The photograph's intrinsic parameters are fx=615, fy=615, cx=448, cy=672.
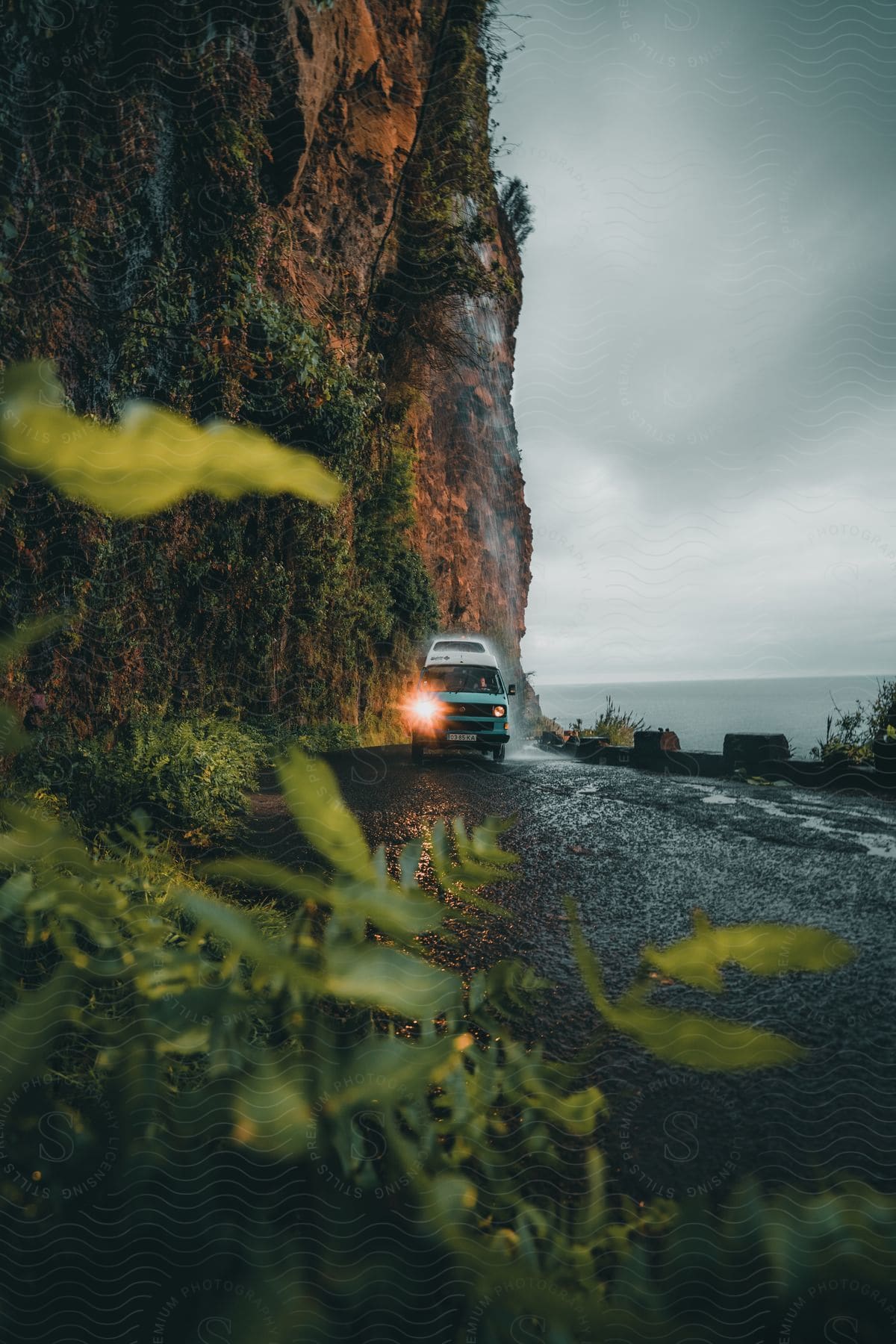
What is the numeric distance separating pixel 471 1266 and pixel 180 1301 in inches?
13.1

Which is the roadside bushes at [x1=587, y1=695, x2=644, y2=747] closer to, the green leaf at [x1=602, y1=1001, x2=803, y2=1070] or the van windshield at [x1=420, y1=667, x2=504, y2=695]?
the van windshield at [x1=420, y1=667, x2=504, y2=695]

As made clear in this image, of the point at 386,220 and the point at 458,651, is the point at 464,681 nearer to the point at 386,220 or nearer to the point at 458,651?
the point at 458,651

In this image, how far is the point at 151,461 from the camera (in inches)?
36.3

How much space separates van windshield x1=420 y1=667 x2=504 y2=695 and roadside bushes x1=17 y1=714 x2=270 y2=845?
15.2ft

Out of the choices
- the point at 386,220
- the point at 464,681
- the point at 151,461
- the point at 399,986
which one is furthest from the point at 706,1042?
the point at 386,220

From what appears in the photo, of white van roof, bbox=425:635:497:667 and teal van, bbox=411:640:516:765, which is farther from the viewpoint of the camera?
white van roof, bbox=425:635:497:667

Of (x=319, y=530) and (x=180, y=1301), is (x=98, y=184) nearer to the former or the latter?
(x=319, y=530)

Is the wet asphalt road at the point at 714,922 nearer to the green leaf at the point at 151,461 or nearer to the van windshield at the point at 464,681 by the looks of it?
the green leaf at the point at 151,461

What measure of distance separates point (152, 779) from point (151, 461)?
3.66 meters

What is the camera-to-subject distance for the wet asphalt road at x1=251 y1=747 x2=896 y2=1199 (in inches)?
56.4

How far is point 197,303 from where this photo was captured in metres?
6.34

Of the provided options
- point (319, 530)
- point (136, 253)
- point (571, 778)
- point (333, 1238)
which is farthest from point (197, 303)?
point (333, 1238)

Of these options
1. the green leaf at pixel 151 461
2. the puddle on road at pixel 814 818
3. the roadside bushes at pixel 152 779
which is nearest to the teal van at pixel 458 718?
the puddle on road at pixel 814 818

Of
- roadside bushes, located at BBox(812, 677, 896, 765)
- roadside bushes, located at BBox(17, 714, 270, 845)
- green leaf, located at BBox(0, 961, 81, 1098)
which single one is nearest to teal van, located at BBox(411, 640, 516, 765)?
roadside bushes, located at BBox(17, 714, 270, 845)
